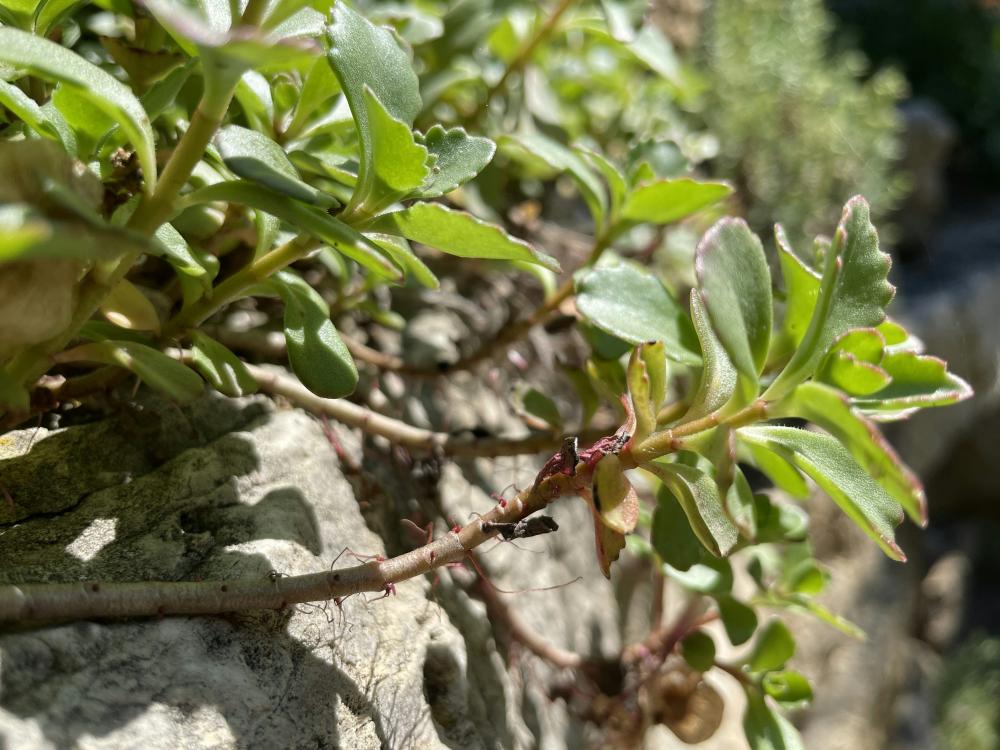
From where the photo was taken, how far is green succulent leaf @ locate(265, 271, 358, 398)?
782 mm

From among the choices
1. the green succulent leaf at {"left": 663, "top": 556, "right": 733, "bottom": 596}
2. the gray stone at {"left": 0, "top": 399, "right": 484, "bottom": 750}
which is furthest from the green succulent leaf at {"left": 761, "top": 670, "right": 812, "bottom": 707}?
the gray stone at {"left": 0, "top": 399, "right": 484, "bottom": 750}

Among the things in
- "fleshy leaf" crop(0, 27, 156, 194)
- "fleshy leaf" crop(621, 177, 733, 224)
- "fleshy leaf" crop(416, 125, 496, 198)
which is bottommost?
"fleshy leaf" crop(621, 177, 733, 224)

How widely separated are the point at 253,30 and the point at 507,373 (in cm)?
96

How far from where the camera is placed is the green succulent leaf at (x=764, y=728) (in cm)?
109

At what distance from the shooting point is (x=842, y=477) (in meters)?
0.74

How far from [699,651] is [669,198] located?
1.95 ft

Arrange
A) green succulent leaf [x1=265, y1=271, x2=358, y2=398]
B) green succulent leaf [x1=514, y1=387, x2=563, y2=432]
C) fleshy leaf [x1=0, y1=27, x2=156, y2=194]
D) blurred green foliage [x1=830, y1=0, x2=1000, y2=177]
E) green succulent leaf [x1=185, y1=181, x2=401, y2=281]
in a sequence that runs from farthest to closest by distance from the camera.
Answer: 1. blurred green foliage [x1=830, y1=0, x2=1000, y2=177]
2. green succulent leaf [x1=514, y1=387, x2=563, y2=432]
3. green succulent leaf [x1=265, y1=271, x2=358, y2=398]
4. green succulent leaf [x1=185, y1=181, x2=401, y2=281]
5. fleshy leaf [x1=0, y1=27, x2=156, y2=194]

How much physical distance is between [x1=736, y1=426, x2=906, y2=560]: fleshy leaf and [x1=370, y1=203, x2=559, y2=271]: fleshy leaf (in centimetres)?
25

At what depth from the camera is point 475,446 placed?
42.0 inches

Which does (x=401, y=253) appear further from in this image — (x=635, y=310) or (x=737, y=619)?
(x=737, y=619)

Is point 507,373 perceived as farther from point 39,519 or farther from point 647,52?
point 39,519

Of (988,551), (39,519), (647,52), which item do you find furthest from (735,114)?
(988,551)

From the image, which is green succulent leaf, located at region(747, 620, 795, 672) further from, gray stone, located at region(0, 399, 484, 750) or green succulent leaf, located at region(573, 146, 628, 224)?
green succulent leaf, located at region(573, 146, 628, 224)

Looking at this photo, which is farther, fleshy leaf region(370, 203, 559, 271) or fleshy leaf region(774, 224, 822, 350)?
fleshy leaf region(774, 224, 822, 350)
